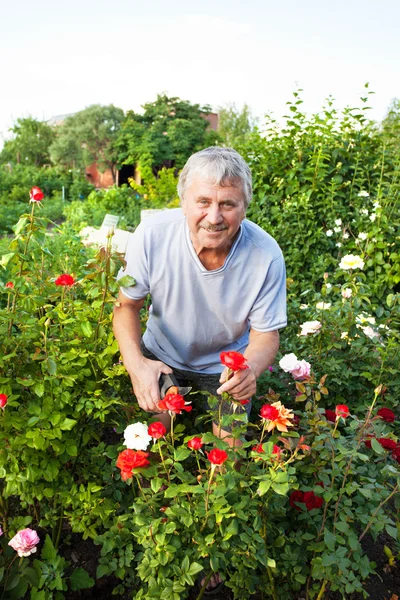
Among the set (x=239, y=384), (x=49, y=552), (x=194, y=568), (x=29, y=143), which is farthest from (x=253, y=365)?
(x=29, y=143)

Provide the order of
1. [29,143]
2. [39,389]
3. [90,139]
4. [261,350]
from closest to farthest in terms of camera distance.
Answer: [39,389] → [261,350] → [90,139] → [29,143]

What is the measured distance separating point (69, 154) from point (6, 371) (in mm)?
29400

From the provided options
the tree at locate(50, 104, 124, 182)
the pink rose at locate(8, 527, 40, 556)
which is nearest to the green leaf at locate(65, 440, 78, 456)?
the pink rose at locate(8, 527, 40, 556)

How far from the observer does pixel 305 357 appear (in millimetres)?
2615

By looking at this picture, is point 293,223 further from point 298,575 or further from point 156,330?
point 298,575

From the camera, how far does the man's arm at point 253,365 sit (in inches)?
61.3

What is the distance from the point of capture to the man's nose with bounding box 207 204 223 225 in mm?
1735

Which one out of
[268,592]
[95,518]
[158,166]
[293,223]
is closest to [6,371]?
[95,518]

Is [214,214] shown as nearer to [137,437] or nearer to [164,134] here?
[137,437]

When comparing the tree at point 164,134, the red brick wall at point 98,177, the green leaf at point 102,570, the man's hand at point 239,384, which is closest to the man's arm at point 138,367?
the man's hand at point 239,384

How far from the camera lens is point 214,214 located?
1737mm

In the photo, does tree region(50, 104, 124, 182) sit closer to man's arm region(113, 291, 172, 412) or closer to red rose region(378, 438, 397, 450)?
man's arm region(113, 291, 172, 412)

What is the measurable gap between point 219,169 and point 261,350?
26.3 inches

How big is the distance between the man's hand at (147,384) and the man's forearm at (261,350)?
0.34 meters
